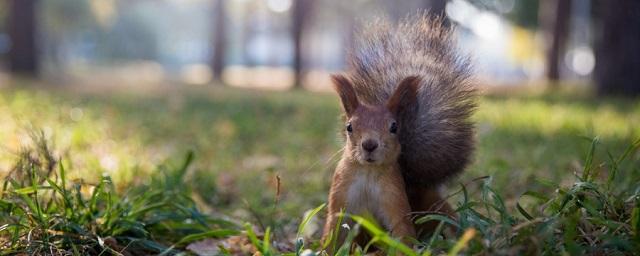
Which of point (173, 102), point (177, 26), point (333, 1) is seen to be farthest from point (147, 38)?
point (173, 102)

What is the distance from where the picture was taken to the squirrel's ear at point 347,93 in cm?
264

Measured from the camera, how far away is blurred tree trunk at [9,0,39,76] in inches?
630

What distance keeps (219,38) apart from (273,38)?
38561mm

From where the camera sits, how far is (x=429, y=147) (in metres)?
2.66

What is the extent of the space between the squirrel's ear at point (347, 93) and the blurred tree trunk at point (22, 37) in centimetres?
1501

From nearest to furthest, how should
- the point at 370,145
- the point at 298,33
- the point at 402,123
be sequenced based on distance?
the point at 370,145
the point at 402,123
the point at 298,33

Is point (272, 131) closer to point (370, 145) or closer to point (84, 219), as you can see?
point (84, 219)

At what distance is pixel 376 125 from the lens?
2492 mm

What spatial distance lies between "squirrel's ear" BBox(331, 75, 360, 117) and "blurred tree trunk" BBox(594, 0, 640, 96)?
9.93 meters

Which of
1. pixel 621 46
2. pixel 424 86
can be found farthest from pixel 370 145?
pixel 621 46

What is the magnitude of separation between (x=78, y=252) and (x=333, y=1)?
47365 mm

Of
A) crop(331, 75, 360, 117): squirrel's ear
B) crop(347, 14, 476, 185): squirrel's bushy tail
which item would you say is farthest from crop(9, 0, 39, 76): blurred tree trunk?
crop(331, 75, 360, 117): squirrel's ear

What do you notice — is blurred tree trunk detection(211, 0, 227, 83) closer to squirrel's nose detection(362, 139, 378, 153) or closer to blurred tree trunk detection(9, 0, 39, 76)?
blurred tree trunk detection(9, 0, 39, 76)

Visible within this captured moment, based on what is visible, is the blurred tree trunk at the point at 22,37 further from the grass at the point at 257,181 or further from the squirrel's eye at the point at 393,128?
the squirrel's eye at the point at 393,128
